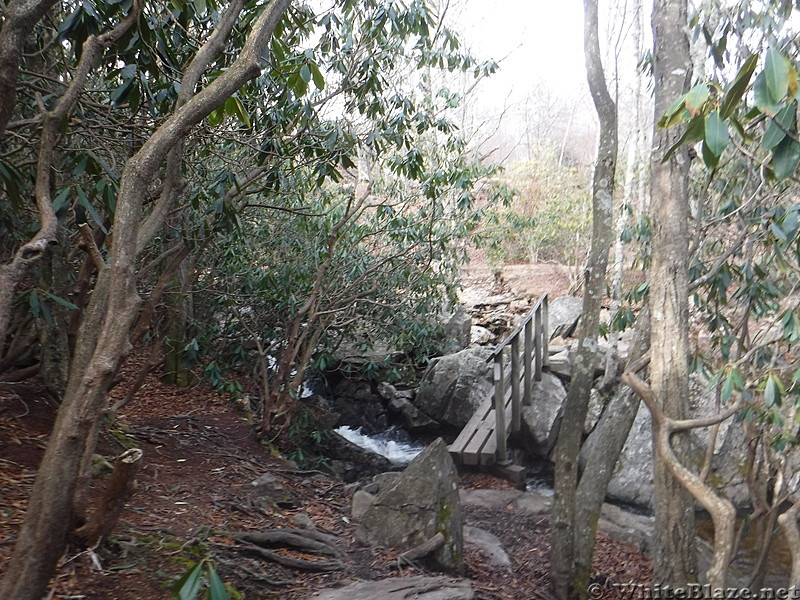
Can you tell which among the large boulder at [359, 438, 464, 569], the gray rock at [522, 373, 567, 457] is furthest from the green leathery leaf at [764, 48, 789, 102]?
the gray rock at [522, 373, 567, 457]

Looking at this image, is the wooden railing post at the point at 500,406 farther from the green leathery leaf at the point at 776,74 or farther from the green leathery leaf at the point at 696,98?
the green leathery leaf at the point at 776,74

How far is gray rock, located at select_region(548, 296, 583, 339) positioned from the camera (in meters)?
11.2

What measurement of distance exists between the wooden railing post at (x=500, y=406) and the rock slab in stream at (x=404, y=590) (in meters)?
3.09

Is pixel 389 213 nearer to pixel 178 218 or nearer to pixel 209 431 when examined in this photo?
pixel 178 218

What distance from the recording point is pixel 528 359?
7.58 metres

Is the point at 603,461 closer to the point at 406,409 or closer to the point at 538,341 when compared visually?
the point at 538,341

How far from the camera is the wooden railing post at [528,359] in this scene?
24.6 ft

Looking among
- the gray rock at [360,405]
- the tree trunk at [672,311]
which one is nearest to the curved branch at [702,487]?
the tree trunk at [672,311]

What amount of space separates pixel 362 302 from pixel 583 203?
29.4 ft

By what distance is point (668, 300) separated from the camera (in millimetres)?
3025

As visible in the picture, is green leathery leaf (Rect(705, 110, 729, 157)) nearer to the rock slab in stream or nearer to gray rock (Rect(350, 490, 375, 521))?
the rock slab in stream

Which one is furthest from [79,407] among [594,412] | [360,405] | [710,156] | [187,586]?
[360,405]

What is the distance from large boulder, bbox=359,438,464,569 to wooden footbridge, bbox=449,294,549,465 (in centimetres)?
193

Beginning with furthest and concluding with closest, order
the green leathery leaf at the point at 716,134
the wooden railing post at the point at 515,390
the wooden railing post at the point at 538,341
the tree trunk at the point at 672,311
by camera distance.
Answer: the wooden railing post at the point at 538,341 < the wooden railing post at the point at 515,390 < the tree trunk at the point at 672,311 < the green leathery leaf at the point at 716,134
